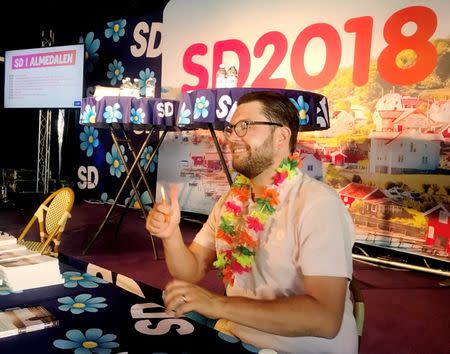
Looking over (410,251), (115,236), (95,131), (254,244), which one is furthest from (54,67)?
(254,244)

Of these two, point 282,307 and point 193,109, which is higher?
point 193,109

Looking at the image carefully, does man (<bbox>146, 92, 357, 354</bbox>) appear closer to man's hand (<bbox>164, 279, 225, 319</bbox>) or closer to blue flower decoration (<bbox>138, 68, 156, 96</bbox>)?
man's hand (<bbox>164, 279, 225, 319</bbox>)

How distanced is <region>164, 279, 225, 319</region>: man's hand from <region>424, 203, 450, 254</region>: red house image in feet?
10.6

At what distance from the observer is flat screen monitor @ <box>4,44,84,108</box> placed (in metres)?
6.06

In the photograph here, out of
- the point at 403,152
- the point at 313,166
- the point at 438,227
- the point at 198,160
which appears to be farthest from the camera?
the point at 198,160

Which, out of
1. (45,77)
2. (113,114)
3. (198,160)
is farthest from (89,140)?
(113,114)

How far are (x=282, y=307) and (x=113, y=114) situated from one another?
2.63 meters

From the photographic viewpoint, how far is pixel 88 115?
345 cm

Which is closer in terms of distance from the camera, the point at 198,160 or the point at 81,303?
the point at 81,303

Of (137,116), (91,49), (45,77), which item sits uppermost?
(91,49)

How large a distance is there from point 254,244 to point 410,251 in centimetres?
297

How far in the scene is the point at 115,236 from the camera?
425 centimetres

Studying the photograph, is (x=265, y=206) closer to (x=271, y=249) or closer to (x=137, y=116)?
(x=271, y=249)

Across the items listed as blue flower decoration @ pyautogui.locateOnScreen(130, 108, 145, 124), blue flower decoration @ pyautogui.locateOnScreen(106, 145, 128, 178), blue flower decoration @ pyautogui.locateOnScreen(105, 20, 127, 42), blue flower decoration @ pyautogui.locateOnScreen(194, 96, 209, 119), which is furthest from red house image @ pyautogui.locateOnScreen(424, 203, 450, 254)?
blue flower decoration @ pyautogui.locateOnScreen(105, 20, 127, 42)
